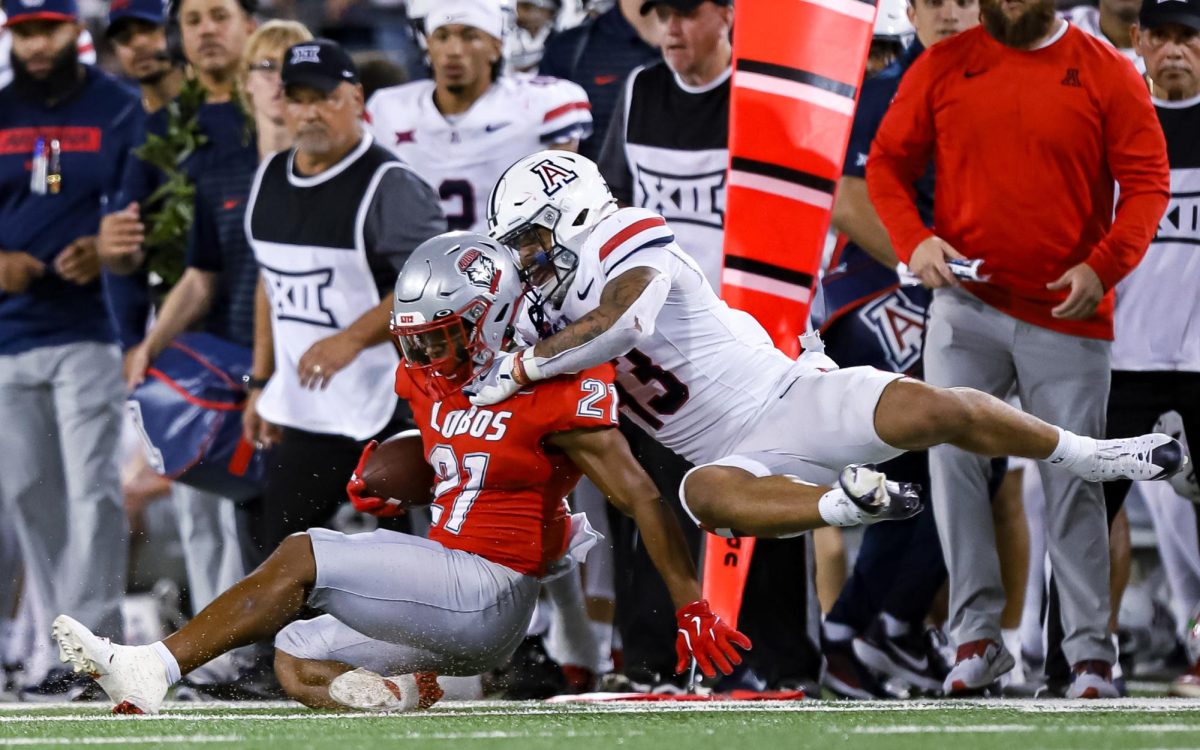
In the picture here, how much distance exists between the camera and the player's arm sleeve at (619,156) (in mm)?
6082

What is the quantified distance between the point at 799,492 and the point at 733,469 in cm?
24

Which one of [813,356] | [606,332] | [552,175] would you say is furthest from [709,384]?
[552,175]

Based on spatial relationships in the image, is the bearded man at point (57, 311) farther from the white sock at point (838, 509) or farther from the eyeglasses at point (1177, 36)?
the eyeglasses at point (1177, 36)

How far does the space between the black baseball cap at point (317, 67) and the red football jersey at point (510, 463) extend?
1.62 m

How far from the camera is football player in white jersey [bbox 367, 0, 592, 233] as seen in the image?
20.9ft

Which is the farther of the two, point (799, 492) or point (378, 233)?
point (378, 233)

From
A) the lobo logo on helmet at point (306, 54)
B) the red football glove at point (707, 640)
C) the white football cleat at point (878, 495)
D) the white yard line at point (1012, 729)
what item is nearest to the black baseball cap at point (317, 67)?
the lobo logo on helmet at point (306, 54)

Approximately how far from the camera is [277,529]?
19.9 feet

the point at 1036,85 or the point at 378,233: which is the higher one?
the point at 1036,85

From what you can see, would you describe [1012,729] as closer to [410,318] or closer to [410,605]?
[410,605]

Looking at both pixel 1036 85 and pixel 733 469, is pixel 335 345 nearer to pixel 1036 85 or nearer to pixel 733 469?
pixel 733 469

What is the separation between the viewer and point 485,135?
6.40 meters

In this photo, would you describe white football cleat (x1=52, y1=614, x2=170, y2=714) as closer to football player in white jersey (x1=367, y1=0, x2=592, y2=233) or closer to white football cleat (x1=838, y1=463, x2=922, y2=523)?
white football cleat (x1=838, y1=463, x2=922, y2=523)

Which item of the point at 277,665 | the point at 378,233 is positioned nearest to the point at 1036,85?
the point at 378,233
